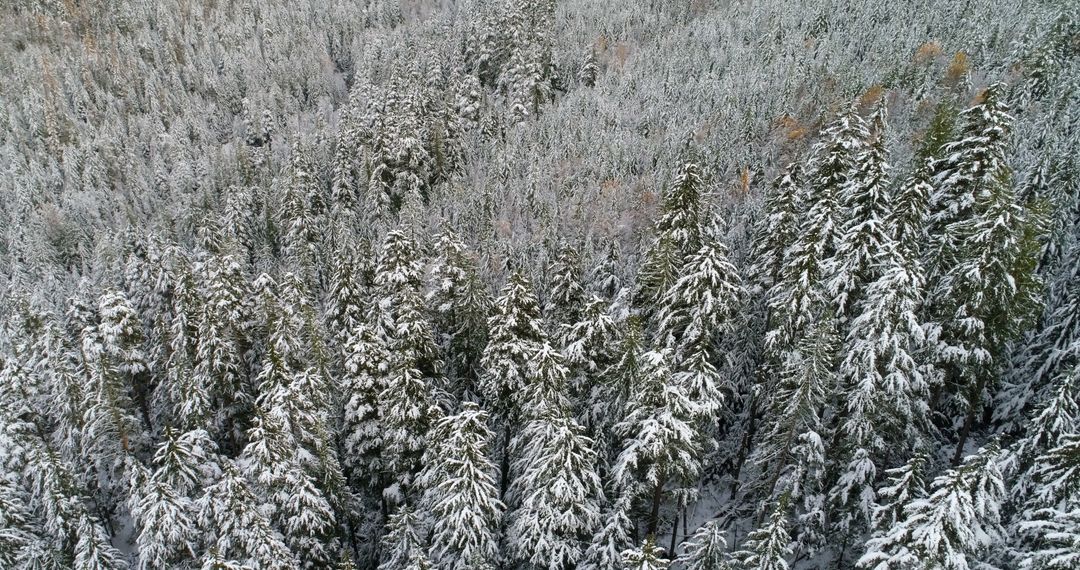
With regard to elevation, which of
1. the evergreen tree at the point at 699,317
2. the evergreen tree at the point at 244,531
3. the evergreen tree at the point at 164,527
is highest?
the evergreen tree at the point at 699,317

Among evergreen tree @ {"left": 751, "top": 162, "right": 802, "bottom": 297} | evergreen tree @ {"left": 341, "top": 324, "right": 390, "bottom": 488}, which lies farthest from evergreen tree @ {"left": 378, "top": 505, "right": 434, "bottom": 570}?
evergreen tree @ {"left": 751, "top": 162, "right": 802, "bottom": 297}

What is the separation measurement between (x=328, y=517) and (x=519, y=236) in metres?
30.9

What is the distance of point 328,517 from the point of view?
899 inches

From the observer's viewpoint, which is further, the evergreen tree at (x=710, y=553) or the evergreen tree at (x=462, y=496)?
the evergreen tree at (x=462, y=496)

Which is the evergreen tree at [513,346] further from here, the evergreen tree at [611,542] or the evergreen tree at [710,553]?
the evergreen tree at [710,553]

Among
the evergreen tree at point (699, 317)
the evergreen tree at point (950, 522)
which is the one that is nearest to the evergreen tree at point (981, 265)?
the evergreen tree at point (950, 522)

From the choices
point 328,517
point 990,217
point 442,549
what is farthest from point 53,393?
point 990,217

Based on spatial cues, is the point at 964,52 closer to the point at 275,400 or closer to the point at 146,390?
the point at 275,400

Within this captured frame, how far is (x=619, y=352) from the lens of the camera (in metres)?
24.7

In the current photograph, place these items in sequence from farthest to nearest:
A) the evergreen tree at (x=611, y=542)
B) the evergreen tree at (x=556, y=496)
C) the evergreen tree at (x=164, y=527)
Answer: the evergreen tree at (x=164, y=527)
the evergreen tree at (x=611, y=542)
the evergreen tree at (x=556, y=496)

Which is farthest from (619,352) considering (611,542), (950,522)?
(950,522)

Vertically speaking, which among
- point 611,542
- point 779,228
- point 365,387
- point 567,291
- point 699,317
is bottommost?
point 611,542

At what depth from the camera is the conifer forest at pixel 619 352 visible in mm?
19453

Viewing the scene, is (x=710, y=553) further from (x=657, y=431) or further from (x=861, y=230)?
(x=861, y=230)
